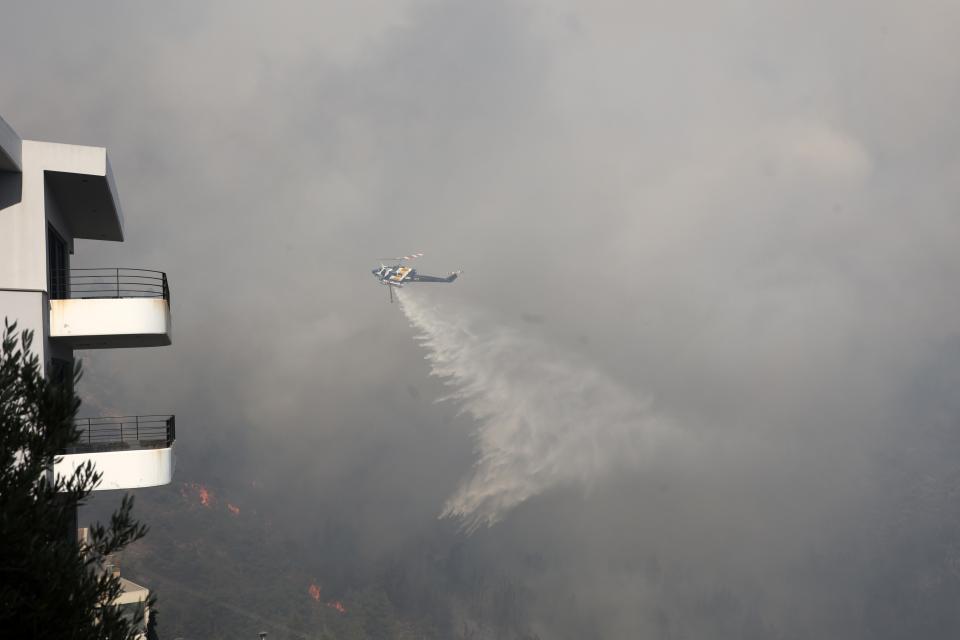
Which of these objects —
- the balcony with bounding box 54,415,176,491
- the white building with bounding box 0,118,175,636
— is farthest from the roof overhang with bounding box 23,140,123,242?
the balcony with bounding box 54,415,176,491

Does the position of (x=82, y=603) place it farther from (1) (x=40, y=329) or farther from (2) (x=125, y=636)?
(1) (x=40, y=329)

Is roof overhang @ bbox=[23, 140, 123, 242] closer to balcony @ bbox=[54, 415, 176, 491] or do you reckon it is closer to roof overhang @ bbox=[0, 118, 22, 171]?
roof overhang @ bbox=[0, 118, 22, 171]

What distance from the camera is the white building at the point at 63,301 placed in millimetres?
22766

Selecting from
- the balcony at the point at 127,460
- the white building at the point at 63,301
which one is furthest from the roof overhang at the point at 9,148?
the balcony at the point at 127,460

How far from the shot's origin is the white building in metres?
22.8

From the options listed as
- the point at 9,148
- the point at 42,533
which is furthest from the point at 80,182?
the point at 42,533

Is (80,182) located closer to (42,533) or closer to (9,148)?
(9,148)

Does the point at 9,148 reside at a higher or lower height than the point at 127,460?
higher

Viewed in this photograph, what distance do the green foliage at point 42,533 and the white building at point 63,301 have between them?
534 cm

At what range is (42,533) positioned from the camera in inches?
623

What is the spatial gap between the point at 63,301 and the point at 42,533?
9705mm

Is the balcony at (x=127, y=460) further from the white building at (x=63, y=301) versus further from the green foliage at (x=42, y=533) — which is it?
the green foliage at (x=42, y=533)

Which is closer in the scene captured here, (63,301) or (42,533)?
(42,533)

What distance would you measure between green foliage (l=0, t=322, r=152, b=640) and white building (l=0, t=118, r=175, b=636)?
5.34m
